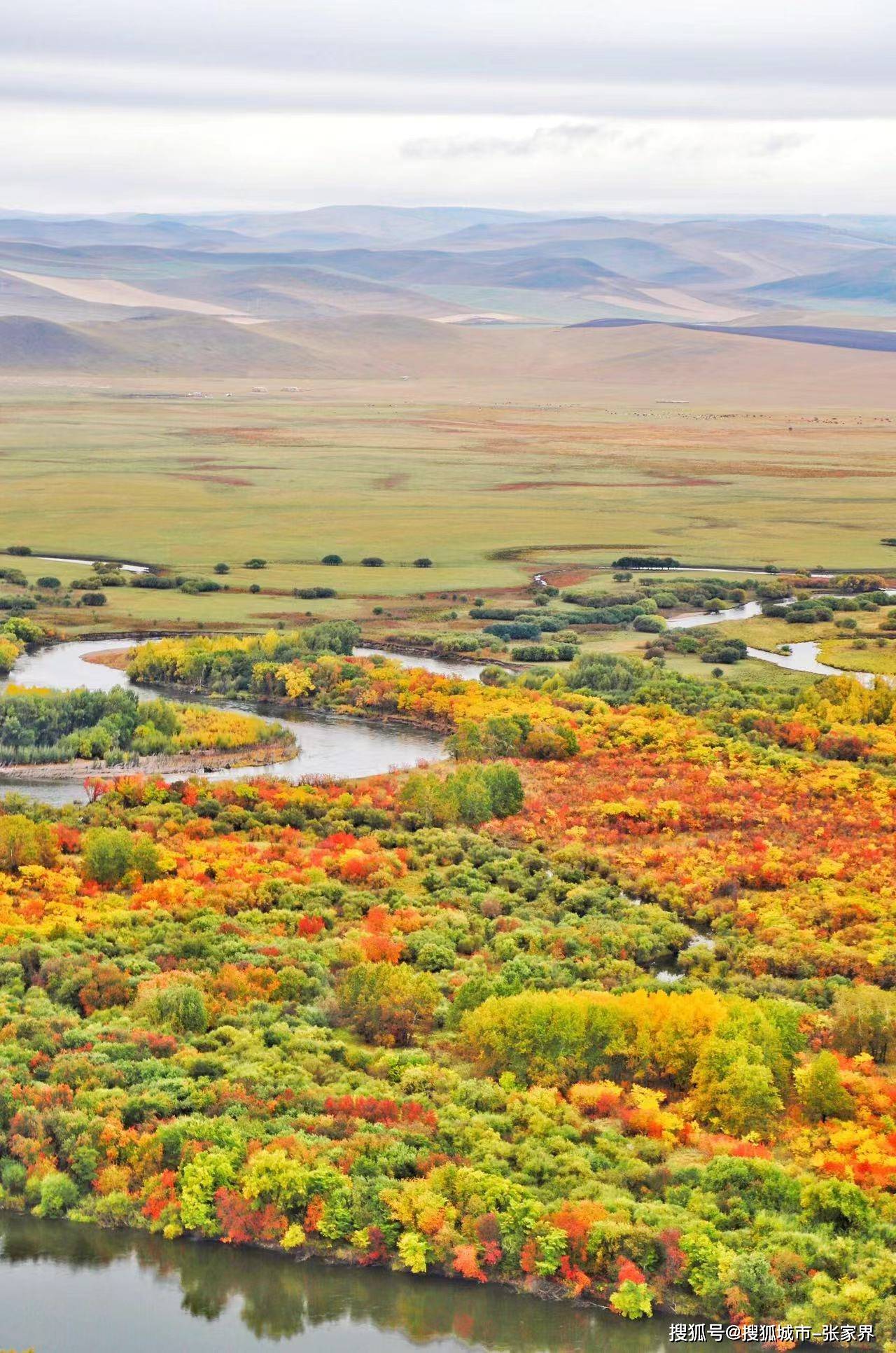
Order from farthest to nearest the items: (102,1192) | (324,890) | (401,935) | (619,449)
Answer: (619,449) → (324,890) → (401,935) → (102,1192)

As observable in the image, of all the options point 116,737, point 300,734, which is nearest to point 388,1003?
point 116,737

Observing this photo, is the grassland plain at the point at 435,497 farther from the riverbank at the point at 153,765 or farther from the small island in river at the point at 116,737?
the riverbank at the point at 153,765

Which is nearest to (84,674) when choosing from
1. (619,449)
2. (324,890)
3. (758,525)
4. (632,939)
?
(324,890)

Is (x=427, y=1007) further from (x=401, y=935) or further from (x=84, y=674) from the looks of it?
(x=84, y=674)

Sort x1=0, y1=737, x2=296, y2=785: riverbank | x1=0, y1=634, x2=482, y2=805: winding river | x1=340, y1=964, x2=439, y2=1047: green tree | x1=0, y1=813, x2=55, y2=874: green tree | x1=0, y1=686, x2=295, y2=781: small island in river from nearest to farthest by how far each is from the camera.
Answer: x1=340, y1=964, x2=439, y2=1047: green tree, x1=0, y1=813, x2=55, y2=874: green tree, x1=0, y1=634, x2=482, y2=805: winding river, x1=0, y1=737, x2=296, y2=785: riverbank, x1=0, y1=686, x2=295, y2=781: small island in river

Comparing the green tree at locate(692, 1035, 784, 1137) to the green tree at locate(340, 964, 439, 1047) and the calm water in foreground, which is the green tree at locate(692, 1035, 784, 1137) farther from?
the green tree at locate(340, 964, 439, 1047)

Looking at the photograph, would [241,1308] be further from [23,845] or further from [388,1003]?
[23,845]

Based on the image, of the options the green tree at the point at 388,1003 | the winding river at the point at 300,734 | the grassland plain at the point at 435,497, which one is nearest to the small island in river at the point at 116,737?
the winding river at the point at 300,734

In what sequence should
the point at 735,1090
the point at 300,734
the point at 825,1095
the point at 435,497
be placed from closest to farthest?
the point at 735,1090 < the point at 825,1095 < the point at 300,734 < the point at 435,497

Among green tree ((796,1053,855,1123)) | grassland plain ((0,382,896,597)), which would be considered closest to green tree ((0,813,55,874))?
green tree ((796,1053,855,1123))
